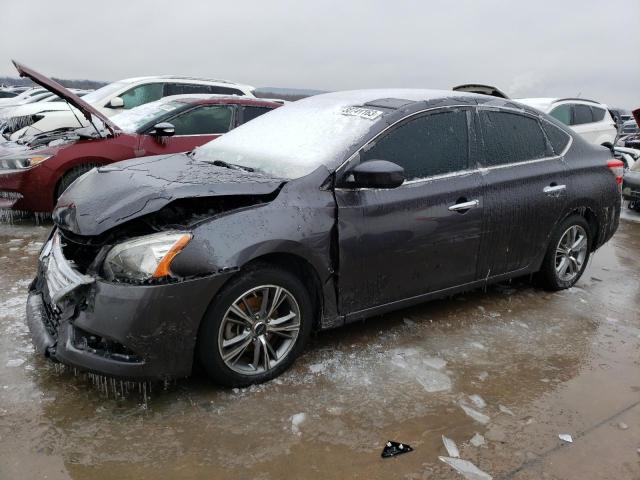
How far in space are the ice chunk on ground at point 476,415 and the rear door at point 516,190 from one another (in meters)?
1.28

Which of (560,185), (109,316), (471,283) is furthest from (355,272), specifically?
(560,185)

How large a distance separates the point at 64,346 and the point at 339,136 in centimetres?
198

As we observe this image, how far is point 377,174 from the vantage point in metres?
3.15

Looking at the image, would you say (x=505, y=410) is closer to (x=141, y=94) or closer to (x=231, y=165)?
(x=231, y=165)

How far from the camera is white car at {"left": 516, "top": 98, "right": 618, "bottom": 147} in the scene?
1009 centimetres

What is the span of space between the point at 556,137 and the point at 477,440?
9.37 feet

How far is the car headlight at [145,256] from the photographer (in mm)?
2672

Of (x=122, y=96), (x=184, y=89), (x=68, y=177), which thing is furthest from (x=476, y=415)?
(x=184, y=89)

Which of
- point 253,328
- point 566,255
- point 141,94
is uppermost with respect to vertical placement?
point 141,94

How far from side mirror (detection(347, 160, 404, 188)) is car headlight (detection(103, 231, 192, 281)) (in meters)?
1.06

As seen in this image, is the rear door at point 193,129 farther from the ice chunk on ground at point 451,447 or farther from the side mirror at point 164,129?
the ice chunk on ground at point 451,447

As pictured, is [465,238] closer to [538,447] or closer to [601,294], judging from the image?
[538,447]

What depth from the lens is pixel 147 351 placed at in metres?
2.69

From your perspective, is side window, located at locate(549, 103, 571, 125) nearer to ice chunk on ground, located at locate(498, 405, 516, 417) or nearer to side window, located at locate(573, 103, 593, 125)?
side window, located at locate(573, 103, 593, 125)
